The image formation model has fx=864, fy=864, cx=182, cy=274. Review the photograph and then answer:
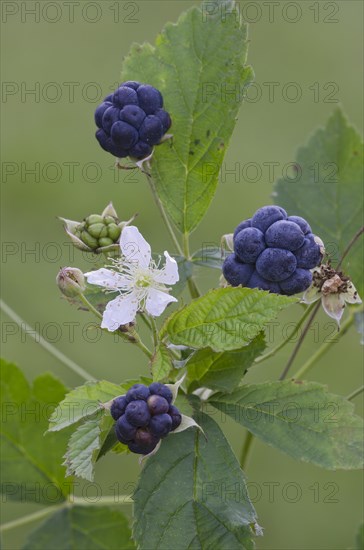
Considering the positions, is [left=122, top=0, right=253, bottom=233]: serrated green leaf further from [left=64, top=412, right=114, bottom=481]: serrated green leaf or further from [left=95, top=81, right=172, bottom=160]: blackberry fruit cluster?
[left=64, top=412, right=114, bottom=481]: serrated green leaf

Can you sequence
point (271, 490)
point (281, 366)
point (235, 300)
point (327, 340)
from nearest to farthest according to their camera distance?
point (235, 300)
point (327, 340)
point (271, 490)
point (281, 366)

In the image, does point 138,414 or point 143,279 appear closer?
point 138,414

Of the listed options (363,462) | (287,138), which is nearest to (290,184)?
(363,462)

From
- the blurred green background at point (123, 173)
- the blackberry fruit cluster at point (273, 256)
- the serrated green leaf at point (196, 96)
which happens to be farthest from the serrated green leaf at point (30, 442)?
the blurred green background at point (123, 173)

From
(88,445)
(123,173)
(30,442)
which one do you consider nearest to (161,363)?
(88,445)

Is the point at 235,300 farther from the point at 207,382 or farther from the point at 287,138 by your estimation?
the point at 287,138

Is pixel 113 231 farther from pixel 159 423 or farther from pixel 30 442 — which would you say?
pixel 30 442

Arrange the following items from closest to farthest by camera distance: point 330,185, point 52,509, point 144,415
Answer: point 144,415
point 330,185
point 52,509
